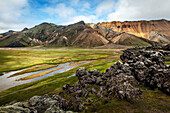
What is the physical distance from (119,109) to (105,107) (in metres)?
2.72

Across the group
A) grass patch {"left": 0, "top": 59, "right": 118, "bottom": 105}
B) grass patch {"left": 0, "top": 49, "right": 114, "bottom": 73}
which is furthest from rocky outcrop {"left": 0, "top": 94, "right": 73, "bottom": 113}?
grass patch {"left": 0, "top": 49, "right": 114, "bottom": 73}

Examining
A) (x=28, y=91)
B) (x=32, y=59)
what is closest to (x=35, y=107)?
(x=28, y=91)

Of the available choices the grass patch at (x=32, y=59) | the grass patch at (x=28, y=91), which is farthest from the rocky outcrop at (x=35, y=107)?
the grass patch at (x=32, y=59)

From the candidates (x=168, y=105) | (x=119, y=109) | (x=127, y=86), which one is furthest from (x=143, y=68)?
(x=119, y=109)

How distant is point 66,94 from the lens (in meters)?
28.9

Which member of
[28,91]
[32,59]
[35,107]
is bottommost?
[28,91]

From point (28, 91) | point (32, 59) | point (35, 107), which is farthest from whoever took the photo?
point (32, 59)

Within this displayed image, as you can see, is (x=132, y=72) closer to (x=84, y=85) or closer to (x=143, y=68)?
(x=143, y=68)

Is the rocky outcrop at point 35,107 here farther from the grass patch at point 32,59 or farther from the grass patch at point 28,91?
the grass patch at point 32,59

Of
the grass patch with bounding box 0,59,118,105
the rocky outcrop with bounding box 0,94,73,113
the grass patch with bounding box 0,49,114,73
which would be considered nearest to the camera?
the rocky outcrop with bounding box 0,94,73,113

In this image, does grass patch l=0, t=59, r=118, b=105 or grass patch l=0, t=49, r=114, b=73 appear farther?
grass patch l=0, t=49, r=114, b=73

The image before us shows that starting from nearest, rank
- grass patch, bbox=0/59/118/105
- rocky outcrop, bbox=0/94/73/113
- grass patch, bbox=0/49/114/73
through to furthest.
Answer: rocky outcrop, bbox=0/94/73/113 < grass patch, bbox=0/59/118/105 < grass patch, bbox=0/49/114/73

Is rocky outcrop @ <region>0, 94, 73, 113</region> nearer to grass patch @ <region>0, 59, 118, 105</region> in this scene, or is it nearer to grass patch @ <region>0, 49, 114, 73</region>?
grass patch @ <region>0, 59, 118, 105</region>

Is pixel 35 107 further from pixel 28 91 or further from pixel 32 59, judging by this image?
pixel 32 59
